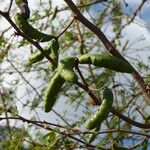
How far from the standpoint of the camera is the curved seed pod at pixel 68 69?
1.89 m

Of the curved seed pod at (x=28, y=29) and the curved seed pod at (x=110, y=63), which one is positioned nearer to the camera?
the curved seed pod at (x=110, y=63)

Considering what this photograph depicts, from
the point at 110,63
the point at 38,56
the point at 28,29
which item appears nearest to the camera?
the point at 110,63

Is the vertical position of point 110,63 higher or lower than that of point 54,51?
lower

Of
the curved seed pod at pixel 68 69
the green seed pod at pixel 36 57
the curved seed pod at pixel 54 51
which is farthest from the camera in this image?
the green seed pod at pixel 36 57

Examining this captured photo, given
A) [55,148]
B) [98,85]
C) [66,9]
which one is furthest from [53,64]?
[66,9]

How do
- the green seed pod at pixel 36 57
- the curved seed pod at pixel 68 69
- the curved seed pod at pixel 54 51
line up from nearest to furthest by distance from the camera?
the curved seed pod at pixel 68 69
the curved seed pod at pixel 54 51
the green seed pod at pixel 36 57

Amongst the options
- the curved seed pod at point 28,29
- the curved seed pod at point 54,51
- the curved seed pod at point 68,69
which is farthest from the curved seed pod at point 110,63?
the curved seed pod at point 28,29

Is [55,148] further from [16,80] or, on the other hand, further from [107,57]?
[16,80]

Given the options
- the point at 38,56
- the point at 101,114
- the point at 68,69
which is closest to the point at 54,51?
the point at 38,56

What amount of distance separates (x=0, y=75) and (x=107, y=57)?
3.66 m

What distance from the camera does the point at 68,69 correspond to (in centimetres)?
196

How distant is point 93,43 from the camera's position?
5.55 m

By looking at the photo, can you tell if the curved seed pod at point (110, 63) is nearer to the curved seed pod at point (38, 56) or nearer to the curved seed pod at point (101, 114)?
the curved seed pod at point (101, 114)

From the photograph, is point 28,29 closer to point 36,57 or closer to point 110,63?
point 36,57
